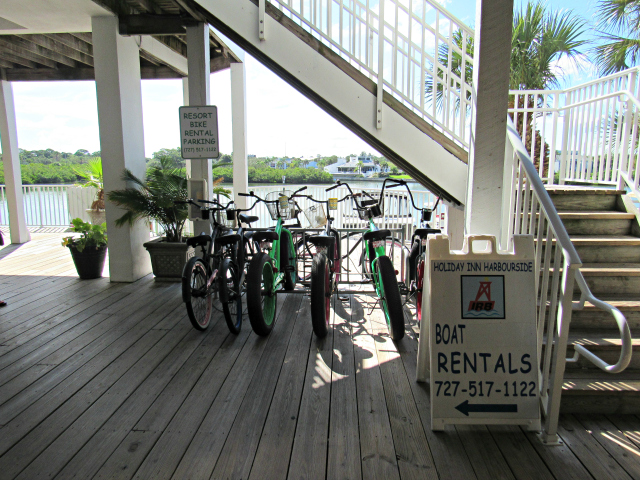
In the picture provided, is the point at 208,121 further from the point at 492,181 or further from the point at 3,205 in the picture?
the point at 3,205

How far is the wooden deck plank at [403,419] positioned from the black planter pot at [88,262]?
12.3 ft

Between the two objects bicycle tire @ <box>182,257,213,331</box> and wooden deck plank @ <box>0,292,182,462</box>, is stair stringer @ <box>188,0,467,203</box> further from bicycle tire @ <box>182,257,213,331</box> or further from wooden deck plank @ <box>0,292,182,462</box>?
wooden deck plank @ <box>0,292,182,462</box>

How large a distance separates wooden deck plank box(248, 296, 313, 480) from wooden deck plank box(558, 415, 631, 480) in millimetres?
1285

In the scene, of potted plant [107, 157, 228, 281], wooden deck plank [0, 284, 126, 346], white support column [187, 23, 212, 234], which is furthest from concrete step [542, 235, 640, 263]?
wooden deck plank [0, 284, 126, 346]

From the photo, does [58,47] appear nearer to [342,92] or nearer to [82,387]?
[342,92]

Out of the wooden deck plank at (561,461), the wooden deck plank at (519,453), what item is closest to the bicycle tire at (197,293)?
the wooden deck plank at (519,453)

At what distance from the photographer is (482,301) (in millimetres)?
2080

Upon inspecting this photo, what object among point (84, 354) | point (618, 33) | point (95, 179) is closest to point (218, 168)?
point (95, 179)

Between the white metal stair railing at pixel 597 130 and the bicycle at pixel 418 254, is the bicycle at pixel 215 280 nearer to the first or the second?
the bicycle at pixel 418 254

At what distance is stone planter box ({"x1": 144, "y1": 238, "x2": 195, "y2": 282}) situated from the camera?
4.88m

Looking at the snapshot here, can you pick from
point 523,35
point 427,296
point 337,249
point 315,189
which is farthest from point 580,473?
point 523,35

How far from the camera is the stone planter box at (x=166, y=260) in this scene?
488 cm

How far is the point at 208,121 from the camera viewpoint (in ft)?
14.2

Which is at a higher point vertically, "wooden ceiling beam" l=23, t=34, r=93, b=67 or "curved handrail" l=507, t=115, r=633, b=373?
"wooden ceiling beam" l=23, t=34, r=93, b=67
